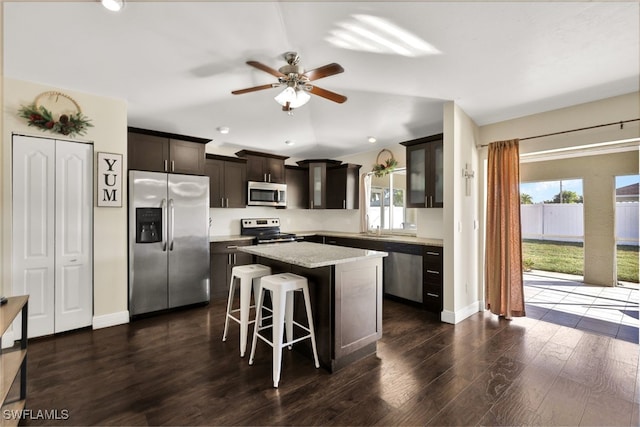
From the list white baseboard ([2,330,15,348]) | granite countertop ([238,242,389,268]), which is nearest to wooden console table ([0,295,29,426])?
white baseboard ([2,330,15,348])

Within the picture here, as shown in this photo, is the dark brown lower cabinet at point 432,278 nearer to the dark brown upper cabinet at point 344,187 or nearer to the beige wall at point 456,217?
the beige wall at point 456,217

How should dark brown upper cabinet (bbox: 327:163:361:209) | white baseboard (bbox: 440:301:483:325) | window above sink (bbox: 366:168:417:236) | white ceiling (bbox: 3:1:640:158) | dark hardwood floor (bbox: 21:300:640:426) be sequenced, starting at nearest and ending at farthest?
dark hardwood floor (bbox: 21:300:640:426) → white ceiling (bbox: 3:1:640:158) → white baseboard (bbox: 440:301:483:325) → window above sink (bbox: 366:168:417:236) → dark brown upper cabinet (bbox: 327:163:361:209)

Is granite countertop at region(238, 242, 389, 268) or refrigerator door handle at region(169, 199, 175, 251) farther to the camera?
refrigerator door handle at region(169, 199, 175, 251)

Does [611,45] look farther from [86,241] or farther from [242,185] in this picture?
[86,241]

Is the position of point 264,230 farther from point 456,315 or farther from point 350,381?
point 350,381

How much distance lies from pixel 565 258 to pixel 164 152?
772 cm

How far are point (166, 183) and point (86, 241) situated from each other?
1.05m

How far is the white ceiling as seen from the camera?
203 cm

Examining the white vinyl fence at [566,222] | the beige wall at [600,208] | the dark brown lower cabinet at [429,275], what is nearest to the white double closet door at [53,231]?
the dark brown lower cabinet at [429,275]

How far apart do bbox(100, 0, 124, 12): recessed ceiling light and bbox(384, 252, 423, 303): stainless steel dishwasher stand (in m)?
3.97

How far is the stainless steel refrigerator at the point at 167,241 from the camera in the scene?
3.39 meters

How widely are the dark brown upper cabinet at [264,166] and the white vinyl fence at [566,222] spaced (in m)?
4.43

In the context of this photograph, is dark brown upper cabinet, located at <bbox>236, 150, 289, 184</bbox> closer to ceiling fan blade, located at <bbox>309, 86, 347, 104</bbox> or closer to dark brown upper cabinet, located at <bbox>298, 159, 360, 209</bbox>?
dark brown upper cabinet, located at <bbox>298, 159, 360, 209</bbox>

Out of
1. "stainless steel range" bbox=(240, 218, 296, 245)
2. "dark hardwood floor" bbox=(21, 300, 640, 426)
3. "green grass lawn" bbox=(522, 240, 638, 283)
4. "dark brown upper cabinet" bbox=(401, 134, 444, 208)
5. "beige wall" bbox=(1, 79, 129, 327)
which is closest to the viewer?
"dark hardwood floor" bbox=(21, 300, 640, 426)
